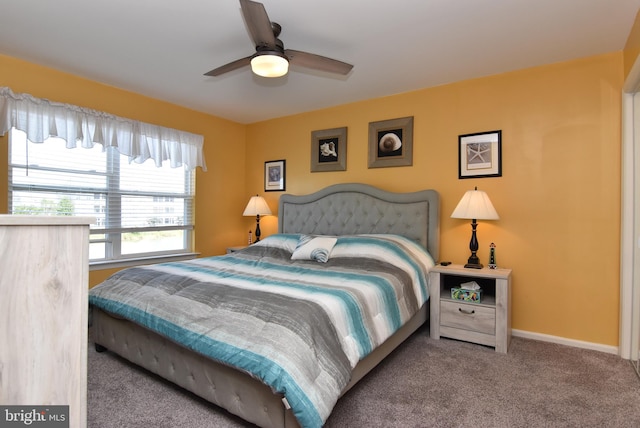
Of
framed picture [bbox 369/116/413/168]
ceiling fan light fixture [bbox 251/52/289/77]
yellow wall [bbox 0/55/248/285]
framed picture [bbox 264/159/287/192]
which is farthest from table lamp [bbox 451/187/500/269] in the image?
yellow wall [bbox 0/55/248/285]

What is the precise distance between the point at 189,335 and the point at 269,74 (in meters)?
1.66

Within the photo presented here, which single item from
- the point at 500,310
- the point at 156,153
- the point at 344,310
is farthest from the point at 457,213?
the point at 156,153

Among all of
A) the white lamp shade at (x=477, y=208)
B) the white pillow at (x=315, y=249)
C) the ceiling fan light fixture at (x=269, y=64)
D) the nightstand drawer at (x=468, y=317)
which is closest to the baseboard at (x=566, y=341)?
the nightstand drawer at (x=468, y=317)

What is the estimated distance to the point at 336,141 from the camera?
4098 millimetres

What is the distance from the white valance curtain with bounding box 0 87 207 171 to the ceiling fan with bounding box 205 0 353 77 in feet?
5.19

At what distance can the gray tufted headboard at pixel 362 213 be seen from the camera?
11.0 ft

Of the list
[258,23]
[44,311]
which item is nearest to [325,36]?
[258,23]

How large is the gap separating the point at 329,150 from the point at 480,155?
1.72m

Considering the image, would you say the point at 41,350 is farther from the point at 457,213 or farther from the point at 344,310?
the point at 457,213

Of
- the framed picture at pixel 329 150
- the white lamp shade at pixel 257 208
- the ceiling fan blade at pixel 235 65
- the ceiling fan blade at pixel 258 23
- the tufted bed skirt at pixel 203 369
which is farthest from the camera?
the white lamp shade at pixel 257 208

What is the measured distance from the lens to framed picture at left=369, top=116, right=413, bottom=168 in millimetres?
3597

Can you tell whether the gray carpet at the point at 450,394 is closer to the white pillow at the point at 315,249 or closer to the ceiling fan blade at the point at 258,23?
the white pillow at the point at 315,249

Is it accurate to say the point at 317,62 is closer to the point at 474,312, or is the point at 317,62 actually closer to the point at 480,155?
the point at 480,155

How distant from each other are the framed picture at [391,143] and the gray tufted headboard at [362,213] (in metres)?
0.35
